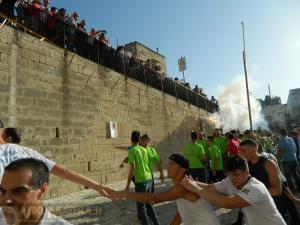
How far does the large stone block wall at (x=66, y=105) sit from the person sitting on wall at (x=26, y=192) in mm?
7114

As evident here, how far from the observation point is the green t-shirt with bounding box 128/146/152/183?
6.24 metres

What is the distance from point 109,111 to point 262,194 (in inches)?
404

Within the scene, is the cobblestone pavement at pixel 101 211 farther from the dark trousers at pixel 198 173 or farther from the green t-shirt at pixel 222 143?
the green t-shirt at pixel 222 143

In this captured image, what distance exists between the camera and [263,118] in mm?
72000

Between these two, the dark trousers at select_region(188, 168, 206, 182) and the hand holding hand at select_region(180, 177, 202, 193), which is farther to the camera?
the dark trousers at select_region(188, 168, 206, 182)

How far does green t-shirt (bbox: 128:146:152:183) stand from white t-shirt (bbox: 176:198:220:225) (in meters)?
3.17

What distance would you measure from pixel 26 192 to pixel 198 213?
176cm

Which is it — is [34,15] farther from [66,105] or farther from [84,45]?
[66,105]

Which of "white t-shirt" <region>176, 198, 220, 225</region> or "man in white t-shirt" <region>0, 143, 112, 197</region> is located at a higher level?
"man in white t-shirt" <region>0, 143, 112, 197</region>

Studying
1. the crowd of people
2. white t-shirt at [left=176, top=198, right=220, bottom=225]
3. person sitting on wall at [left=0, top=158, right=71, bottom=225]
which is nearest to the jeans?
the crowd of people

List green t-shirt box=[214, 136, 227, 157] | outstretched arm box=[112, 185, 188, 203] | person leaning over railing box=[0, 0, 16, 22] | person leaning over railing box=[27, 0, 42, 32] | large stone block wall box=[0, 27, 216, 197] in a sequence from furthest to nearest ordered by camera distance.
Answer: green t-shirt box=[214, 136, 227, 157] < person leaning over railing box=[27, 0, 42, 32] < person leaning over railing box=[0, 0, 16, 22] < large stone block wall box=[0, 27, 216, 197] < outstretched arm box=[112, 185, 188, 203]

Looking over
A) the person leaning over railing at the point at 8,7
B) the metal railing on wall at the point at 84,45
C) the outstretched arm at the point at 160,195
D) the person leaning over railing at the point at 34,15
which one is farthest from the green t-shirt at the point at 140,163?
the person leaning over railing at the point at 34,15

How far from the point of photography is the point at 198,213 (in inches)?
118

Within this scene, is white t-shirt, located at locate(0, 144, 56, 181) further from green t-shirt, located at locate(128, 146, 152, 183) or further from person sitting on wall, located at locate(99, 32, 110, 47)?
person sitting on wall, located at locate(99, 32, 110, 47)
